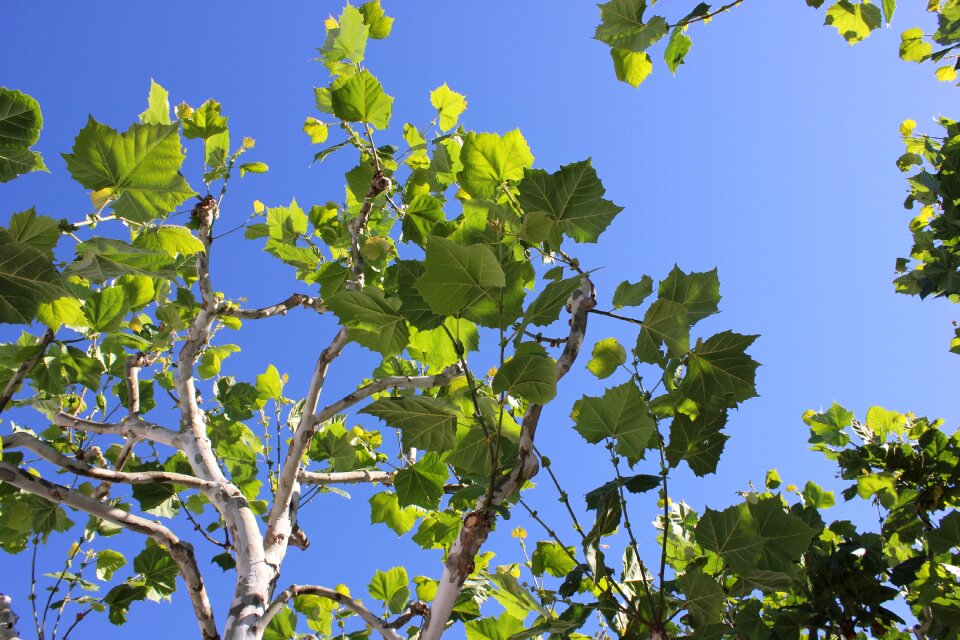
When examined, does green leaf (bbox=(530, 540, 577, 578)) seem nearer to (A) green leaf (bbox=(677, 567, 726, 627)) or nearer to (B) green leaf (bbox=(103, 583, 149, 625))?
(A) green leaf (bbox=(677, 567, 726, 627))

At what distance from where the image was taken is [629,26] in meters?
1.85

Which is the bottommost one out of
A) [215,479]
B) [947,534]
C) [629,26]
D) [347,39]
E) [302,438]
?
[947,534]

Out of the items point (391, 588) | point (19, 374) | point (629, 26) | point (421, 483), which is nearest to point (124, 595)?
point (391, 588)

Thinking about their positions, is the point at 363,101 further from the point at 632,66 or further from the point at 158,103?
the point at 632,66

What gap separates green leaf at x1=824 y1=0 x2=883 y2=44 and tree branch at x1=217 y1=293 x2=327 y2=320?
3087 millimetres

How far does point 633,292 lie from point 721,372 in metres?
0.37

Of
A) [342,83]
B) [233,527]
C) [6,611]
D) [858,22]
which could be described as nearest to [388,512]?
[233,527]

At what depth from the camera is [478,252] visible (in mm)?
1208

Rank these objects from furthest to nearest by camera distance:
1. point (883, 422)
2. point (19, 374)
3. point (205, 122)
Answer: point (883, 422), point (205, 122), point (19, 374)

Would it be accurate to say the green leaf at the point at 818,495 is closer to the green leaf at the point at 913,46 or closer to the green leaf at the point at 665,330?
the green leaf at the point at 665,330

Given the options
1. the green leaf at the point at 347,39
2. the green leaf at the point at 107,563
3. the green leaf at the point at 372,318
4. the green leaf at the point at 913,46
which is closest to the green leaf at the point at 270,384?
the green leaf at the point at 107,563

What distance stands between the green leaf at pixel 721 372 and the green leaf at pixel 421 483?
863mm

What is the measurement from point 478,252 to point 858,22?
2.32m

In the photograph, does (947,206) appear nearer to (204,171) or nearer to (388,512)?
(388,512)
